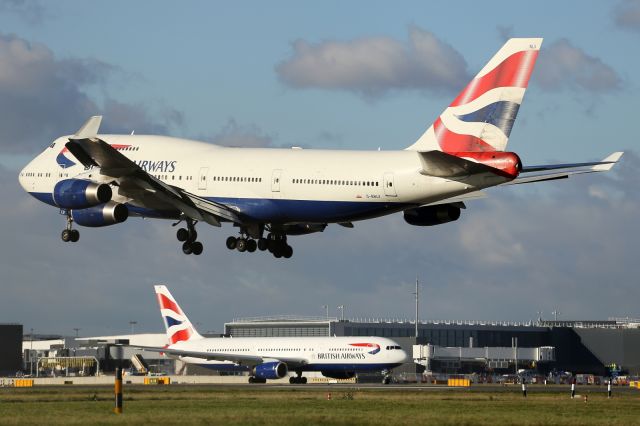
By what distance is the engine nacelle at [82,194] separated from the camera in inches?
2719

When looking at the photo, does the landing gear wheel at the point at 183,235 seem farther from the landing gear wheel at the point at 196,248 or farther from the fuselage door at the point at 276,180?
the fuselage door at the point at 276,180

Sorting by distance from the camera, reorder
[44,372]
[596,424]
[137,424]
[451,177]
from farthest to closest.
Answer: [44,372] → [451,177] → [596,424] → [137,424]

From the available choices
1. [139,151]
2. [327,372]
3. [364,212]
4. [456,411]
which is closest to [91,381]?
[327,372]

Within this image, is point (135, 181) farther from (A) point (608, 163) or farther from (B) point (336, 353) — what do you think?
(B) point (336, 353)

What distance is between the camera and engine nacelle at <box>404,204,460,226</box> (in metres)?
70.1

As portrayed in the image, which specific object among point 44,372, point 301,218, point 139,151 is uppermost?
point 139,151

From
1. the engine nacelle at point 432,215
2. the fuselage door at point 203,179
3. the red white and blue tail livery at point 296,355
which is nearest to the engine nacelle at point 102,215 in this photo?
the fuselage door at point 203,179

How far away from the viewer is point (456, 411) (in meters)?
58.2

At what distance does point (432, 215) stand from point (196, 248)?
46.7ft

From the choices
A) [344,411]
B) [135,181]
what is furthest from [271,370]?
[344,411]

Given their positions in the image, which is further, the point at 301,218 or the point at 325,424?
the point at 301,218

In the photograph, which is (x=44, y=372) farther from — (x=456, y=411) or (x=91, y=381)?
(x=456, y=411)

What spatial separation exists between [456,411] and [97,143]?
79.9 feet

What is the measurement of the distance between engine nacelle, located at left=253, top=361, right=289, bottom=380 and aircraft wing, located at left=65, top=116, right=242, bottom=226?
47.0m
